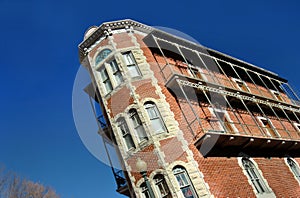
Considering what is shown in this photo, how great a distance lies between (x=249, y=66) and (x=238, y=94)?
23.9ft

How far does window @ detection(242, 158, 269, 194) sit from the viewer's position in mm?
14430

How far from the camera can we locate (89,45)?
1825 centimetres

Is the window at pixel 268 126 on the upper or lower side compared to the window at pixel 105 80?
lower

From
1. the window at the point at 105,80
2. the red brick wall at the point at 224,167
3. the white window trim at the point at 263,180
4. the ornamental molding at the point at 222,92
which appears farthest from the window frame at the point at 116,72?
the white window trim at the point at 263,180

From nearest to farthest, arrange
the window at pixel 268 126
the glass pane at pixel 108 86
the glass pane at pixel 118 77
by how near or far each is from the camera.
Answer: the glass pane at pixel 118 77, the glass pane at pixel 108 86, the window at pixel 268 126

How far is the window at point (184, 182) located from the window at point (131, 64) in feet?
19.7

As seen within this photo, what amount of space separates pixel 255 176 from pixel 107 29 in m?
12.4

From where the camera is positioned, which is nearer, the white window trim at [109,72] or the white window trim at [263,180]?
the white window trim at [263,180]

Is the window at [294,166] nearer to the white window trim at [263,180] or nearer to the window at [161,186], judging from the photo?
the white window trim at [263,180]

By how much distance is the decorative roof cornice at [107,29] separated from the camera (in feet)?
56.8

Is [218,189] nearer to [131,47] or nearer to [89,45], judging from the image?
[131,47]

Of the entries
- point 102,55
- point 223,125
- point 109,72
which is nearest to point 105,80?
point 109,72

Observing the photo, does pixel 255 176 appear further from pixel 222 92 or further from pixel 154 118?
pixel 154 118

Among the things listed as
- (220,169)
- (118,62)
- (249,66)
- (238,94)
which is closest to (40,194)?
(118,62)
